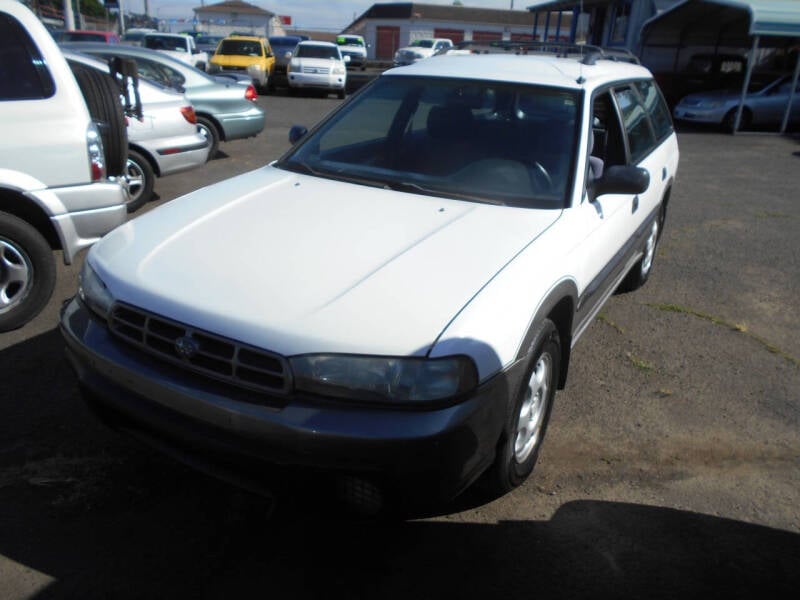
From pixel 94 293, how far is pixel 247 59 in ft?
65.5

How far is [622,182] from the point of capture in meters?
3.41

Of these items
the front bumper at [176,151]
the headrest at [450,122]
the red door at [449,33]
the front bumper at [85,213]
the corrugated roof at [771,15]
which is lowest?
the red door at [449,33]

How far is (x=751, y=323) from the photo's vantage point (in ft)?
16.7

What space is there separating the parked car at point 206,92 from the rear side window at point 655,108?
6002 mm

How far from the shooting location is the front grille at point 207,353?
2.27m

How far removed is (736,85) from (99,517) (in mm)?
21514

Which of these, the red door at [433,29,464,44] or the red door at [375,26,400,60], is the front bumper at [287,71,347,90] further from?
the red door at [433,29,464,44]

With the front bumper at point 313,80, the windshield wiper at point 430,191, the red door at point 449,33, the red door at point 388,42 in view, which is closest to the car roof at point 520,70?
the windshield wiper at point 430,191

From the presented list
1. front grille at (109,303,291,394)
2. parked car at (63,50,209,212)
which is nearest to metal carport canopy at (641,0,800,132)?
parked car at (63,50,209,212)

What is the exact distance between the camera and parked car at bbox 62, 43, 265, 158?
9016 millimetres

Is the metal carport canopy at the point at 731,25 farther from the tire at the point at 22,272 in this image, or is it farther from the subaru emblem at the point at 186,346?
the subaru emblem at the point at 186,346

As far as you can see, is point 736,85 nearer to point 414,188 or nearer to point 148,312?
point 414,188

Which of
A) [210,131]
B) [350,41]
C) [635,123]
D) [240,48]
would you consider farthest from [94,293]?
[350,41]

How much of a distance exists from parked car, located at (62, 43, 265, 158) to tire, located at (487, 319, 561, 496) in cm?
744
